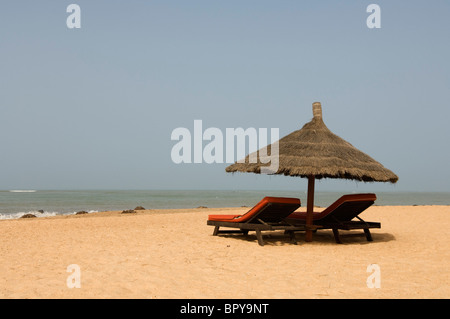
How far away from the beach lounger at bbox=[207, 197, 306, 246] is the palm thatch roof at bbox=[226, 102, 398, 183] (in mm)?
623

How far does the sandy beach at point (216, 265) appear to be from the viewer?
4930 millimetres

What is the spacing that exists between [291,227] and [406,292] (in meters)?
3.84

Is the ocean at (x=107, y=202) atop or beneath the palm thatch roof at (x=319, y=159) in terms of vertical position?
beneath

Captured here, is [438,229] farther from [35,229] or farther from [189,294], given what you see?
[35,229]

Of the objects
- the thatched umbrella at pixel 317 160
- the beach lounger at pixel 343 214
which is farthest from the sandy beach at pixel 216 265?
the thatched umbrella at pixel 317 160

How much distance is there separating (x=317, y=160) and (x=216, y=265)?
3217 mm

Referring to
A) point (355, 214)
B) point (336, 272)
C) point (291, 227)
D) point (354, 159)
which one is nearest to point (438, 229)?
point (355, 214)

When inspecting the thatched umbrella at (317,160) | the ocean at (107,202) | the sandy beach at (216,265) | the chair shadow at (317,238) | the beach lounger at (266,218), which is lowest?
the ocean at (107,202)

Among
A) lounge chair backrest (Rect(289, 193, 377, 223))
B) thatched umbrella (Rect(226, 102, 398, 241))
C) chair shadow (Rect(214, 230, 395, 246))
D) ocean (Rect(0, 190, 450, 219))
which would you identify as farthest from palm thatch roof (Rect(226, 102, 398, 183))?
ocean (Rect(0, 190, 450, 219))

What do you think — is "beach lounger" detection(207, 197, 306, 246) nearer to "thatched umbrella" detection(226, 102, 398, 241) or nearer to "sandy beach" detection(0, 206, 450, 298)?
"sandy beach" detection(0, 206, 450, 298)

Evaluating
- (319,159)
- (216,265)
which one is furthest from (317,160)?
(216,265)

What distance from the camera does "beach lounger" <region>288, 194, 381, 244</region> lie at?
28.2ft

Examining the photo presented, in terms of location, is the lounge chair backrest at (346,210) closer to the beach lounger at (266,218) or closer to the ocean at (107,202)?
the beach lounger at (266,218)

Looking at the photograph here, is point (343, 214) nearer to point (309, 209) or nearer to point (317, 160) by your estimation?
point (309, 209)
